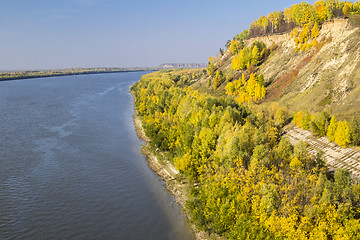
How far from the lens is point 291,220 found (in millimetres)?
21172

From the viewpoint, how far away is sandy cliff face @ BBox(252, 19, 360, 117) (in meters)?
57.3

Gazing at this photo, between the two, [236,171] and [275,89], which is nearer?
[236,171]

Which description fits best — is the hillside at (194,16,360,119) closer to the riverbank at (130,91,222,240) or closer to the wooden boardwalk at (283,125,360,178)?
the wooden boardwalk at (283,125,360,178)

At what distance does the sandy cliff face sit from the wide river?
136ft

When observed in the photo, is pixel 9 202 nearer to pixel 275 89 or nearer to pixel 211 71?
pixel 275 89

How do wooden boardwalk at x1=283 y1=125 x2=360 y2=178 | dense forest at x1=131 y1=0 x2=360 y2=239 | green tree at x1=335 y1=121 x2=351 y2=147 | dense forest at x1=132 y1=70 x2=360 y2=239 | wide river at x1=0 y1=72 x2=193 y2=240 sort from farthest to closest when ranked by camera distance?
green tree at x1=335 y1=121 x2=351 y2=147 → wooden boardwalk at x1=283 y1=125 x2=360 y2=178 → wide river at x1=0 y1=72 x2=193 y2=240 → dense forest at x1=131 y1=0 x2=360 y2=239 → dense forest at x1=132 y1=70 x2=360 y2=239

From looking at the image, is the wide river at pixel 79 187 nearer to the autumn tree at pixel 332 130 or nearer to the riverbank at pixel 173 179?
the riverbank at pixel 173 179

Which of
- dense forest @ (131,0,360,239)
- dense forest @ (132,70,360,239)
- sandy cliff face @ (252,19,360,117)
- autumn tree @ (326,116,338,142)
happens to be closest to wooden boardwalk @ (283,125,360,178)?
autumn tree @ (326,116,338,142)

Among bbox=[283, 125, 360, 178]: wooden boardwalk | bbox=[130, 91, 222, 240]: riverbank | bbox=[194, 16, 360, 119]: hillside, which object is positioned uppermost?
bbox=[194, 16, 360, 119]: hillside

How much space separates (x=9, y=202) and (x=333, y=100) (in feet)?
212

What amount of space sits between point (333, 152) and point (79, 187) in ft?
129

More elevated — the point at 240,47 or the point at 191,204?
the point at 240,47

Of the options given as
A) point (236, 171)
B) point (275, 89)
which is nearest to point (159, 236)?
point (236, 171)

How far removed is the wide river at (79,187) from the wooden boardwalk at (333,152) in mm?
22449
